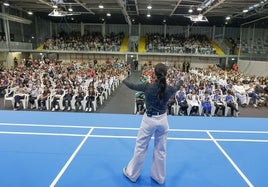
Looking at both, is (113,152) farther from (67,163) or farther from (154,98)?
(154,98)

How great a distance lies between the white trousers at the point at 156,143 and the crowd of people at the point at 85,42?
82.2 feet

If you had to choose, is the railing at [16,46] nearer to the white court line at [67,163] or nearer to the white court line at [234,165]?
the white court line at [67,163]

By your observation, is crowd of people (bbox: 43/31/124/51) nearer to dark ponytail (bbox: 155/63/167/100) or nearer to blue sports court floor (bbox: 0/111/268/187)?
blue sports court floor (bbox: 0/111/268/187)

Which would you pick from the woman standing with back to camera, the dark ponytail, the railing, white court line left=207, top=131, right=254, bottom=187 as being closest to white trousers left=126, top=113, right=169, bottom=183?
the woman standing with back to camera

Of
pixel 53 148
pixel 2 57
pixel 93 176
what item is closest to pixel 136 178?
pixel 93 176

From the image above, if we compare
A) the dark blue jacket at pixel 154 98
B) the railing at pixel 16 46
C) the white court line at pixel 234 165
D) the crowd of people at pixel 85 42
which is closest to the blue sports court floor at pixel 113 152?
the white court line at pixel 234 165

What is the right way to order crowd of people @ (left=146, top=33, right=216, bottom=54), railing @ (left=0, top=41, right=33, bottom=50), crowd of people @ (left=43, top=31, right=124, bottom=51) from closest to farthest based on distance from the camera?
1. railing @ (left=0, top=41, right=33, bottom=50)
2. crowd of people @ (left=146, top=33, right=216, bottom=54)
3. crowd of people @ (left=43, top=31, right=124, bottom=51)

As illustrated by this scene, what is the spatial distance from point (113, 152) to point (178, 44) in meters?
27.4

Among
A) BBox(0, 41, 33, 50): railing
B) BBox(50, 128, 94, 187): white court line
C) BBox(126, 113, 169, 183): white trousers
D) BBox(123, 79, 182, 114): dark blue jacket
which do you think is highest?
BBox(0, 41, 33, 50): railing

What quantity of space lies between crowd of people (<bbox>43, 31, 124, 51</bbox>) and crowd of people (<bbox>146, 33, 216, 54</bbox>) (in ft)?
14.6

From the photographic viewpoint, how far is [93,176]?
4.15m

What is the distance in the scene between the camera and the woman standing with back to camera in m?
3.81

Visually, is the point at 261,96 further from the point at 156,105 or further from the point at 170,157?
the point at 156,105

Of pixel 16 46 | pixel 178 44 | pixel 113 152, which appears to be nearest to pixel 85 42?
pixel 16 46
